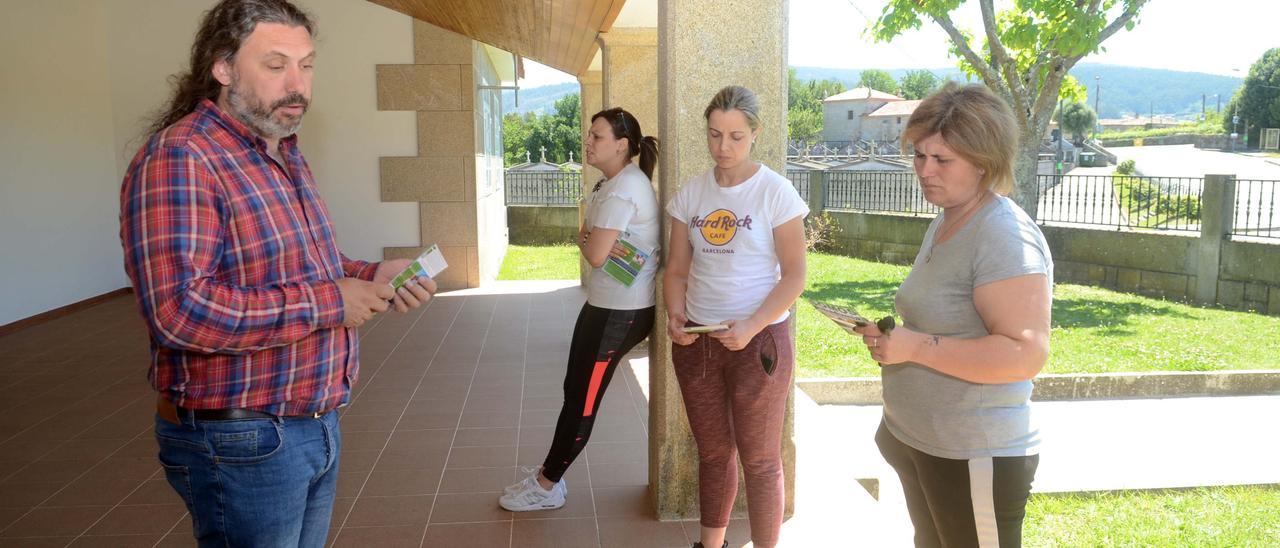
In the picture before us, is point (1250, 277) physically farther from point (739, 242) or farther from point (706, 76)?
point (739, 242)

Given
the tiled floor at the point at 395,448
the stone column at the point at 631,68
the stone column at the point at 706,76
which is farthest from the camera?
the stone column at the point at 631,68

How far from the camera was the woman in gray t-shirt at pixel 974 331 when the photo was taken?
1698 mm

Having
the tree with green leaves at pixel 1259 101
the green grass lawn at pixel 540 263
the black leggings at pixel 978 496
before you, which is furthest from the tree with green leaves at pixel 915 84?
the black leggings at pixel 978 496

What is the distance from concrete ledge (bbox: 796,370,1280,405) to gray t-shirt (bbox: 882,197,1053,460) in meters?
4.69

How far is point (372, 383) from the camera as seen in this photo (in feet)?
18.6

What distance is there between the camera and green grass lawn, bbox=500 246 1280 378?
7742 mm

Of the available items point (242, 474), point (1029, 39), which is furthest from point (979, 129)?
point (1029, 39)

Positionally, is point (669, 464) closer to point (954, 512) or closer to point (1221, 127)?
point (954, 512)

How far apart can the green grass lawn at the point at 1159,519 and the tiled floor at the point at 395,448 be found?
1604 millimetres

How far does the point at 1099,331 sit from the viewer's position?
9656mm

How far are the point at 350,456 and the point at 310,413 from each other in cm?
267

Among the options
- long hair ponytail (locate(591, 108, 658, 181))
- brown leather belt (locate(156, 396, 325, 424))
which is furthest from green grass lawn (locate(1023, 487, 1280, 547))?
brown leather belt (locate(156, 396, 325, 424))

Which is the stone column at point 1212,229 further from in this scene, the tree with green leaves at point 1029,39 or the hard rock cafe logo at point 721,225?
the hard rock cafe logo at point 721,225

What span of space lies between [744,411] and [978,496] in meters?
0.91
